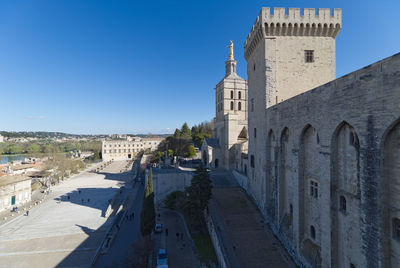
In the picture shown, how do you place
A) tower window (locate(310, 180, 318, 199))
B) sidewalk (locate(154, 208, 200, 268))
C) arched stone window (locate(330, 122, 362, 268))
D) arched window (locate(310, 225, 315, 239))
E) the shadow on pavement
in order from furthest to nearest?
the shadow on pavement < sidewalk (locate(154, 208, 200, 268)) < arched window (locate(310, 225, 315, 239)) < tower window (locate(310, 180, 318, 199)) < arched stone window (locate(330, 122, 362, 268))

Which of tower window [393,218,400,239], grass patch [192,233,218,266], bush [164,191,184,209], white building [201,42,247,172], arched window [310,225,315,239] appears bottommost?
grass patch [192,233,218,266]

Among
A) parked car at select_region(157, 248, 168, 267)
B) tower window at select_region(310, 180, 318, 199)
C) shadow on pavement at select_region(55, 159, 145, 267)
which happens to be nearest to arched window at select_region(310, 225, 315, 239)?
tower window at select_region(310, 180, 318, 199)

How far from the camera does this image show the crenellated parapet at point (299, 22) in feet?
51.1

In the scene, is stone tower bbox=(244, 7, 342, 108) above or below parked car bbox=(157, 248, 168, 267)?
above

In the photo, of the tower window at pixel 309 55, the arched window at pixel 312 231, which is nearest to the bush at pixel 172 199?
the arched window at pixel 312 231

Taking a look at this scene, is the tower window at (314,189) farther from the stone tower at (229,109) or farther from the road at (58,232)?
the stone tower at (229,109)

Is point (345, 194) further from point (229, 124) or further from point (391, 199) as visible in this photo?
point (229, 124)

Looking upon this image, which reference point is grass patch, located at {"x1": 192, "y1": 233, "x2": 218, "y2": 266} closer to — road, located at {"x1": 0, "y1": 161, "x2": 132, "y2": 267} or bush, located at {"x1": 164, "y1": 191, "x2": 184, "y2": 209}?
bush, located at {"x1": 164, "y1": 191, "x2": 184, "y2": 209}

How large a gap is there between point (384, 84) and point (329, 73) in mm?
11047

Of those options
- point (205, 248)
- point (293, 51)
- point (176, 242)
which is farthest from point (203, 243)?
point (293, 51)

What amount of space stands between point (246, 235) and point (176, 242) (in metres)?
7.06

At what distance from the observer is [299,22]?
15.8 metres

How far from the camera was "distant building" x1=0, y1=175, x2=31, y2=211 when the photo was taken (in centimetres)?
2788

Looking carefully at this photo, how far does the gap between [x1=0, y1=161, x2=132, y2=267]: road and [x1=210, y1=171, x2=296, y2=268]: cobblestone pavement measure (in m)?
11.0
